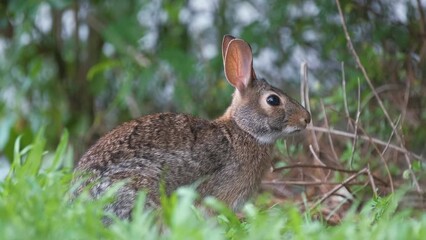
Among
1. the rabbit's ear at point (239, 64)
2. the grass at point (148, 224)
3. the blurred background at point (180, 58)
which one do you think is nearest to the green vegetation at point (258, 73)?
the blurred background at point (180, 58)

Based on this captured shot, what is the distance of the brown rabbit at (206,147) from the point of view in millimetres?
4859

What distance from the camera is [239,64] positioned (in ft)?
19.4

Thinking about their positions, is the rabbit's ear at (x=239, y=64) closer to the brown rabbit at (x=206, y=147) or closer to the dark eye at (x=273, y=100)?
the brown rabbit at (x=206, y=147)

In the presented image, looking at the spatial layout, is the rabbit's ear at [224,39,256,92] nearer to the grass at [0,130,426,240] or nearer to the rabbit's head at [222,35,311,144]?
the rabbit's head at [222,35,311,144]

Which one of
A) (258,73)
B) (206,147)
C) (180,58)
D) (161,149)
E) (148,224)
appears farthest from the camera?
(258,73)

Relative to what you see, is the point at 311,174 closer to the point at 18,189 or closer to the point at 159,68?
the point at 159,68

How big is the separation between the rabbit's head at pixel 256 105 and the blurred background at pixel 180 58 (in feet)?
2.51

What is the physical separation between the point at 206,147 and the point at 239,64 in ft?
2.35

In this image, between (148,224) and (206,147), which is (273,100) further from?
(148,224)

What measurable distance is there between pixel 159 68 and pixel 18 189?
4.35 metres

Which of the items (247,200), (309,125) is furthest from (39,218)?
(309,125)

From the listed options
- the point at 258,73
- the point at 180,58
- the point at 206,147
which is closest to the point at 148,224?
the point at 206,147

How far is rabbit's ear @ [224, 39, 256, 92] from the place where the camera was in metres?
5.83

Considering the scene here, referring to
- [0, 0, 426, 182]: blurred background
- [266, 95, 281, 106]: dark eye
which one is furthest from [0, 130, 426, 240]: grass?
[0, 0, 426, 182]: blurred background
